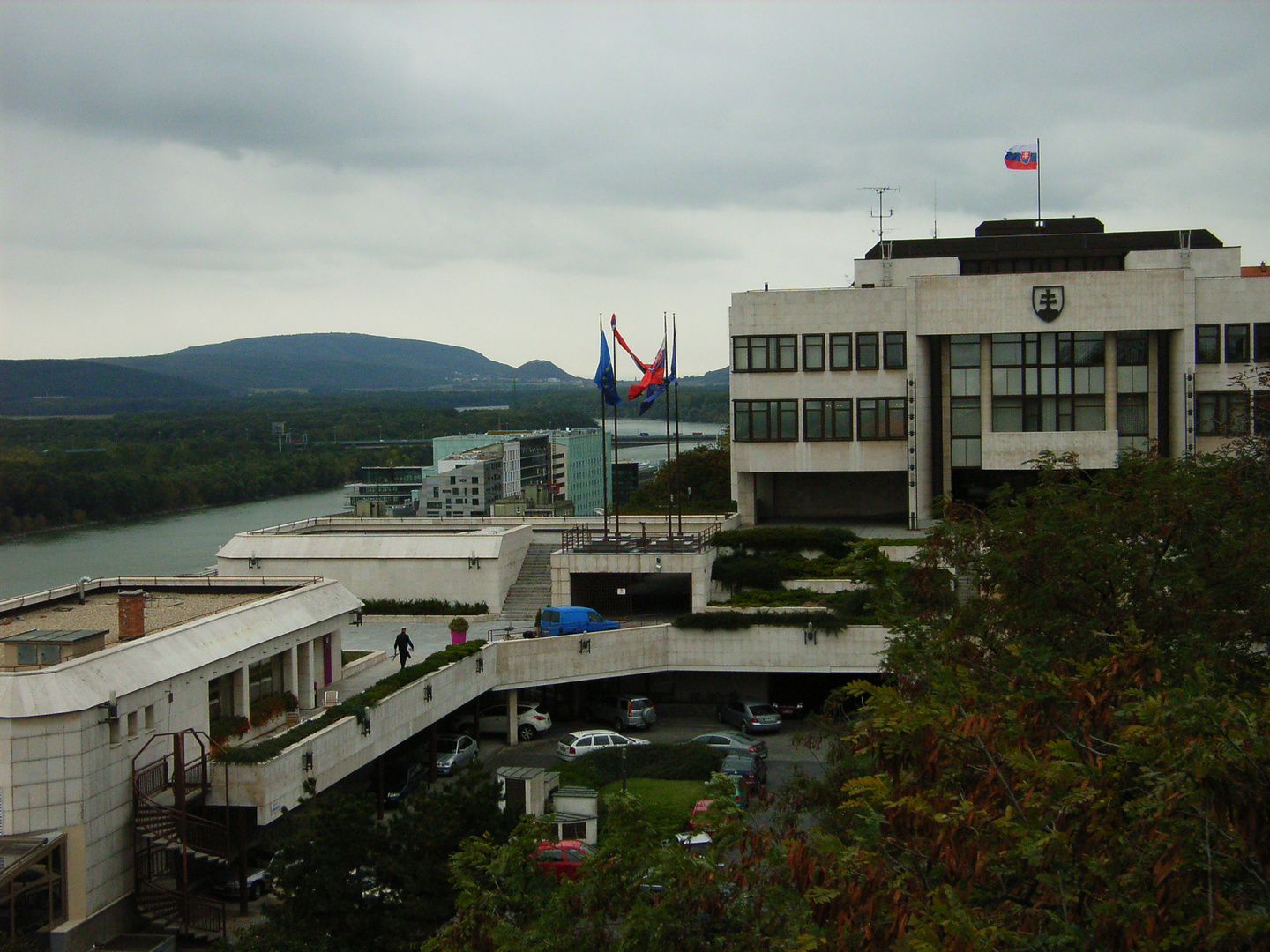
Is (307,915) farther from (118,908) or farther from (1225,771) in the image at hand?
(1225,771)

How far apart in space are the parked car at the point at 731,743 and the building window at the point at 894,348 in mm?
18819

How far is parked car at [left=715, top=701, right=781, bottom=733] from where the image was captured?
4034cm

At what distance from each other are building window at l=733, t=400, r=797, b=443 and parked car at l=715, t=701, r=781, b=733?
530 inches

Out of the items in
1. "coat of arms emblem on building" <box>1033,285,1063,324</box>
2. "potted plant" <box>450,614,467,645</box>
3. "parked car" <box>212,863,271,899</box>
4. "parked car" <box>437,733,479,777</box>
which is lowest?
"parked car" <box>212,863,271,899</box>

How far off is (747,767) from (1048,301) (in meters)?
24.6

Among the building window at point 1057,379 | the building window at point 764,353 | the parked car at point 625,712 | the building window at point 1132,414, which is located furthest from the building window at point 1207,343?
the parked car at point 625,712

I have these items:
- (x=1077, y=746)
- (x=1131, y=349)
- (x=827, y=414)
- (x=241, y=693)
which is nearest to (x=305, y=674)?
(x=241, y=693)

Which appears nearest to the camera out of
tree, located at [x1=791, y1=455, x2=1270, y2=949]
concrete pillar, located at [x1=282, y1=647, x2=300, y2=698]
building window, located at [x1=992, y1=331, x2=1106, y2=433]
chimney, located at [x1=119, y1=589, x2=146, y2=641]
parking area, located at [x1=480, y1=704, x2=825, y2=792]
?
tree, located at [x1=791, y1=455, x2=1270, y2=949]

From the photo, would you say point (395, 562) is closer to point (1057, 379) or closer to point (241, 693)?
point (241, 693)

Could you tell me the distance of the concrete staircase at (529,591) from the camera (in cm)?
4503

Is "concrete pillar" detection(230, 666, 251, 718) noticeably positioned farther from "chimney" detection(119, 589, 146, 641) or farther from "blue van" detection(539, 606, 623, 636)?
"blue van" detection(539, 606, 623, 636)

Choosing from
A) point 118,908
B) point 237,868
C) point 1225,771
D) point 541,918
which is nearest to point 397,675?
point 237,868

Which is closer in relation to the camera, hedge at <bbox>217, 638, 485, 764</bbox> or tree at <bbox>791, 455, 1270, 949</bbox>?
tree at <bbox>791, 455, 1270, 949</bbox>

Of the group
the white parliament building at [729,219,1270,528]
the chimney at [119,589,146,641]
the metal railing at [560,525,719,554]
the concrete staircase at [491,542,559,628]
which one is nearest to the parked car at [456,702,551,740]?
the concrete staircase at [491,542,559,628]
